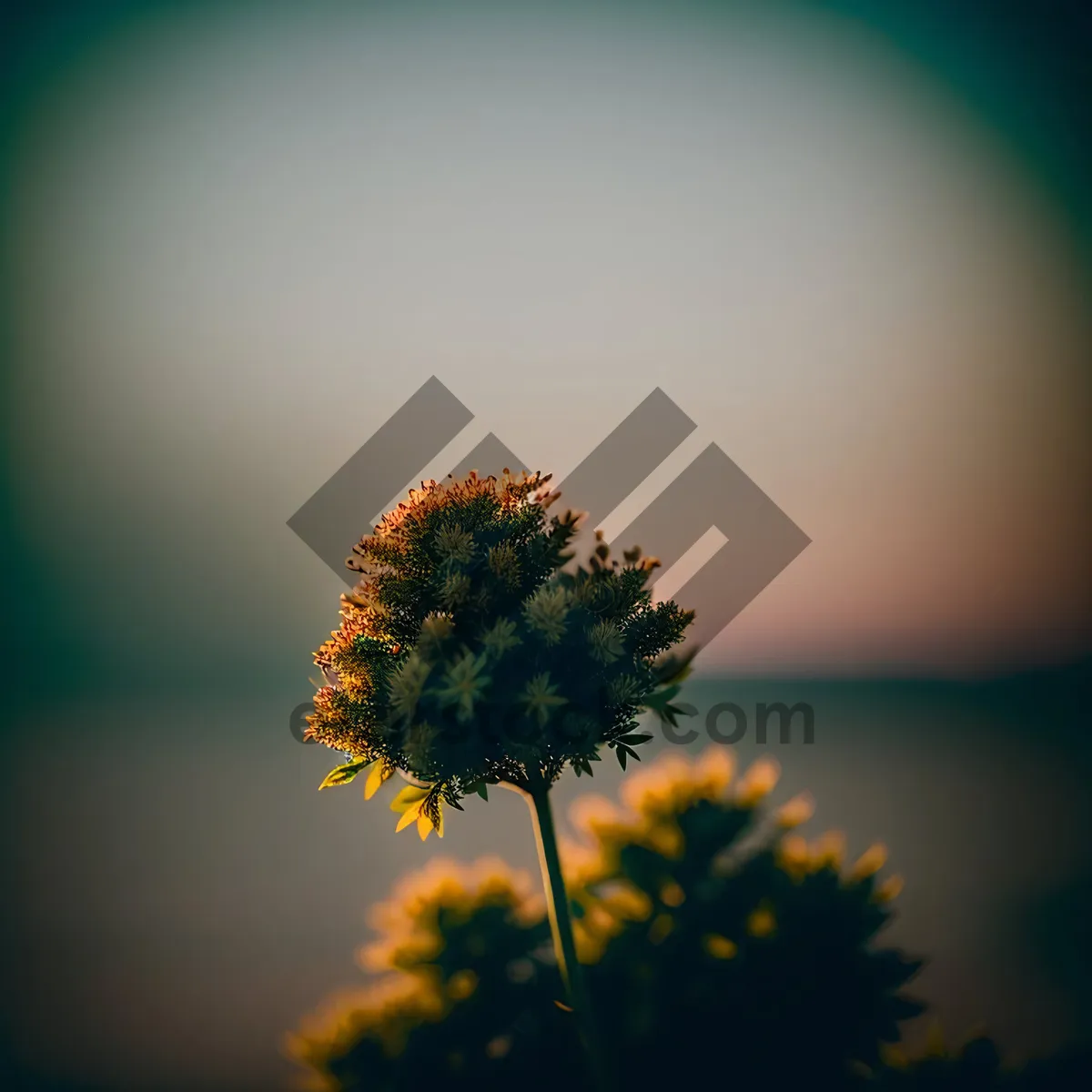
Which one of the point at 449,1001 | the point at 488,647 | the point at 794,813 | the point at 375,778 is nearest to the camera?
the point at 488,647

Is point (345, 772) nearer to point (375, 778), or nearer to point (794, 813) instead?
point (375, 778)

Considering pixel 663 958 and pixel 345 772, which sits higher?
pixel 345 772

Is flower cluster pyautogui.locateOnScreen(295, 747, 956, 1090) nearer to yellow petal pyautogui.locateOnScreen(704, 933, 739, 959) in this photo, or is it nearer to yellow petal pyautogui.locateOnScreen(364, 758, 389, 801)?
yellow petal pyautogui.locateOnScreen(704, 933, 739, 959)

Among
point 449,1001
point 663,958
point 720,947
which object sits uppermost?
point 449,1001

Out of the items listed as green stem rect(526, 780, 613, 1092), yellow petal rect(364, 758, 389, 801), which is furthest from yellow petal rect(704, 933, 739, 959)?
yellow petal rect(364, 758, 389, 801)

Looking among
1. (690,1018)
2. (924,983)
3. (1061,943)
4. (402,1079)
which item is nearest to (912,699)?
(1061,943)

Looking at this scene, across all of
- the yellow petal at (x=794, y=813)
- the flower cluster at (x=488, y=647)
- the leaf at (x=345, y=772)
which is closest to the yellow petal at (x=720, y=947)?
the yellow petal at (x=794, y=813)

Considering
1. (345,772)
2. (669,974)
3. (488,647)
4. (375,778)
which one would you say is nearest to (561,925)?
(375,778)
